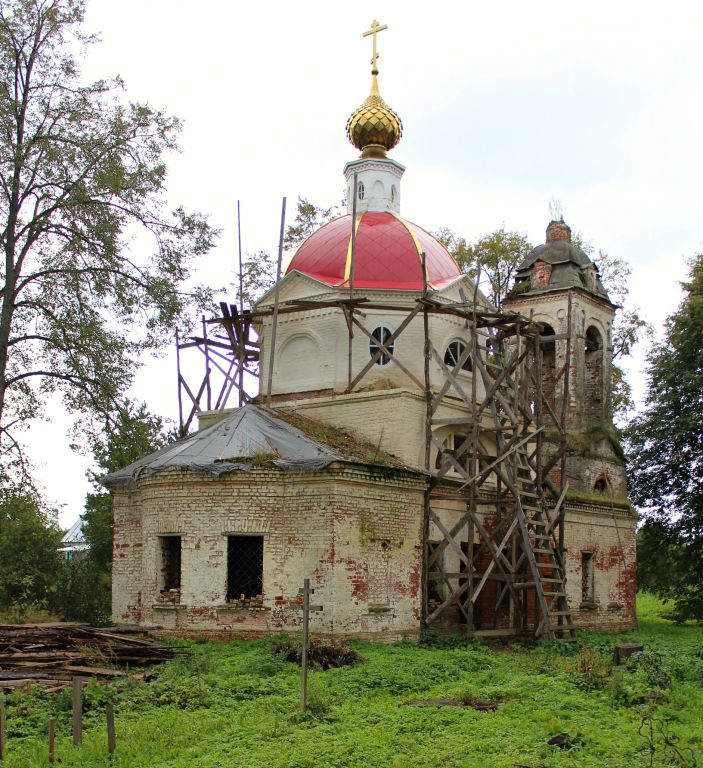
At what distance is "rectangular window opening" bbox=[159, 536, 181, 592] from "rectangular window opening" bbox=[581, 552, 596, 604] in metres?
8.94

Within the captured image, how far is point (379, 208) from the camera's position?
69.9ft

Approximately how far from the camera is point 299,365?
62.6 ft

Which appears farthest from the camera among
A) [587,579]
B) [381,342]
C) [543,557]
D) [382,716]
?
[587,579]

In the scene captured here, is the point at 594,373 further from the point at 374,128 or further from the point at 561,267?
the point at 374,128

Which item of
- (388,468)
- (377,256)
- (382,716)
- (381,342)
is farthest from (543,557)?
(382,716)

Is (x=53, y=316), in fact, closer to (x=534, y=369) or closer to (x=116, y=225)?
(x=116, y=225)

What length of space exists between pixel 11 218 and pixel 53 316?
1.89 m

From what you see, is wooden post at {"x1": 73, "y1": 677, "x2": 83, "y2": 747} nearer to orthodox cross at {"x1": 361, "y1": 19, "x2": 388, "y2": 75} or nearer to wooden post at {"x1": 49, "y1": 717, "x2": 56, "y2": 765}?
wooden post at {"x1": 49, "y1": 717, "x2": 56, "y2": 765}

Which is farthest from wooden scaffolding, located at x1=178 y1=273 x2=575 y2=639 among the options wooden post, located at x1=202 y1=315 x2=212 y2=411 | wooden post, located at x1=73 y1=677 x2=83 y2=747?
wooden post, located at x1=73 y1=677 x2=83 y2=747

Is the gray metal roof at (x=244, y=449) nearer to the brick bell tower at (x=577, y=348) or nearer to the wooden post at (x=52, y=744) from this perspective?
the wooden post at (x=52, y=744)

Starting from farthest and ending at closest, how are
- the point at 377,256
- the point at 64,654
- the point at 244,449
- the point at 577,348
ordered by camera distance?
the point at 577,348 → the point at 377,256 → the point at 244,449 → the point at 64,654

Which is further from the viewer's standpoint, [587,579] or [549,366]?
[549,366]

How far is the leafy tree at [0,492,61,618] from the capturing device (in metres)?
19.7

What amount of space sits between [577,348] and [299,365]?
643cm
